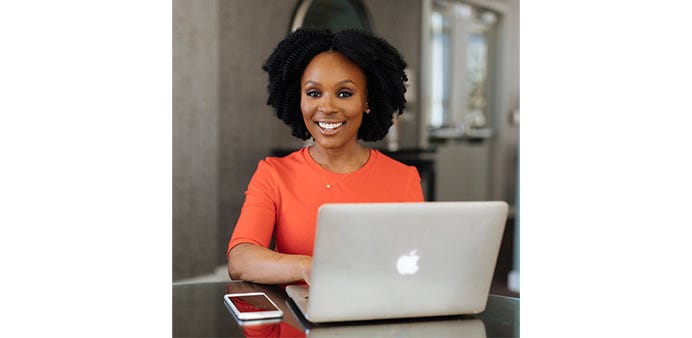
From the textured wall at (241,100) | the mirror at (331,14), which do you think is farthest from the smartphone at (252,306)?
the mirror at (331,14)

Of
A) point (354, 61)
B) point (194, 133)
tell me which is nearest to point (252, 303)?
point (354, 61)

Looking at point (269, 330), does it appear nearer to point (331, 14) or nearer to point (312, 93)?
point (312, 93)

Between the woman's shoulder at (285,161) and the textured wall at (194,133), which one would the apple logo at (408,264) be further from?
the textured wall at (194,133)

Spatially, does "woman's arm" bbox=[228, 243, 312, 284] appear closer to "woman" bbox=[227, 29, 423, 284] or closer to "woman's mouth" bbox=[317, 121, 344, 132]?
"woman" bbox=[227, 29, 423, 284]

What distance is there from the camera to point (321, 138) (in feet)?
4.87

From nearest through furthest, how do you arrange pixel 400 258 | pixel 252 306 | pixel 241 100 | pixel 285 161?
pixel 400 258, pixel 252 306, pixel 285 161, pixel 241 100

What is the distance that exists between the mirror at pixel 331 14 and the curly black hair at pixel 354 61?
2075mm

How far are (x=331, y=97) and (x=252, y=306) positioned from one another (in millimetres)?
492

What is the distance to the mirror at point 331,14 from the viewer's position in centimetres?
375

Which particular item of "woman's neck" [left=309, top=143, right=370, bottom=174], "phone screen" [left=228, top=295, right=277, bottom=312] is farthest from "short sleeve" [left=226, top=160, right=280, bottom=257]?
"phone screen" [left=228, top=295, right=277, bottom=312]

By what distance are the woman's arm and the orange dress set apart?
8 centimetres
